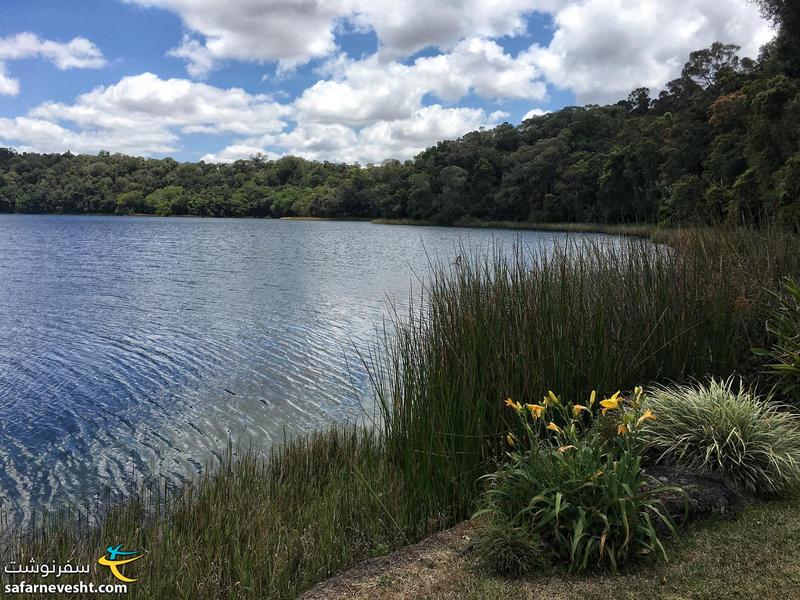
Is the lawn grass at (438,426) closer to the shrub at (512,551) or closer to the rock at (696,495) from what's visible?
the shrub at (512,551)

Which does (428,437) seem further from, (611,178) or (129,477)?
(611,178)

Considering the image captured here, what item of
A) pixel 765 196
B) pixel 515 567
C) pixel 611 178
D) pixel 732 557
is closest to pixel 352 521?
pixel 515 567

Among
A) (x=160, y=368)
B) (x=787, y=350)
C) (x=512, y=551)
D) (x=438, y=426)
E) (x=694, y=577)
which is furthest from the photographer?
(x=160, y=368)

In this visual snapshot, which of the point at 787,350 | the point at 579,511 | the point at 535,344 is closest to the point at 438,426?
the point at 535,344

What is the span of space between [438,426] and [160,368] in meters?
8.07

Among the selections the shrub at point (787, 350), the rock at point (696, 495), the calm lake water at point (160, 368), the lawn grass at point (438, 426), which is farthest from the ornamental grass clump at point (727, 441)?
the calm lake water at point (160, 368)

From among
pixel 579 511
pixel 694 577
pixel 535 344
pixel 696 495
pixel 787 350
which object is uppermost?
pixel 535 344

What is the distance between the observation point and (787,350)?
4.93m

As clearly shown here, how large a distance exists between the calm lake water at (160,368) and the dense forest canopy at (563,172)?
5938 mm

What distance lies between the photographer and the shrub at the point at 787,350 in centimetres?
478

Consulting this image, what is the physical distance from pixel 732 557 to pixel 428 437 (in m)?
1.93

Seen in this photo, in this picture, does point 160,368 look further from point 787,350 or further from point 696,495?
point 787,350

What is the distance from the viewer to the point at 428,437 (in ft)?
13.2

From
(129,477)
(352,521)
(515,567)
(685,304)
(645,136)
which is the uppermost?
(645,136)
